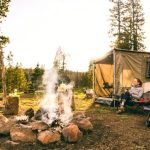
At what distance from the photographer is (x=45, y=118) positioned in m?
6.73

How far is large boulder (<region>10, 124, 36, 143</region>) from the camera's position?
232 inches

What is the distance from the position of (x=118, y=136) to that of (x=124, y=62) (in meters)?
5.58

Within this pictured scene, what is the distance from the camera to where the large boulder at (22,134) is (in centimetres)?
588

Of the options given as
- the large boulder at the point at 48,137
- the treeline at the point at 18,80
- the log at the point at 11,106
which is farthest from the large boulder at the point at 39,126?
the treeline at the point at 18,80

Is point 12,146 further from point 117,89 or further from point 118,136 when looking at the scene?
point 117,89

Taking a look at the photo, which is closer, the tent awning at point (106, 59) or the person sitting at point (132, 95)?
the person sitting at point (132, 95)

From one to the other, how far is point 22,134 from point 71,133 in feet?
3.26

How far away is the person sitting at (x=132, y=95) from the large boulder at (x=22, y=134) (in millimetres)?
4253

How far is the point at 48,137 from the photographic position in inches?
227

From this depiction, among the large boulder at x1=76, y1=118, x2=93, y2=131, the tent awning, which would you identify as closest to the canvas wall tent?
the tent awning

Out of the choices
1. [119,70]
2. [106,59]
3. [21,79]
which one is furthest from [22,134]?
[21,79]

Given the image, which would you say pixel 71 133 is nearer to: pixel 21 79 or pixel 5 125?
pixel 5 125

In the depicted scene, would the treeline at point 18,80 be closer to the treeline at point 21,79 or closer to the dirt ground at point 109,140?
the treeline at point 21,79

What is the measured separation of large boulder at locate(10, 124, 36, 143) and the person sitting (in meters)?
4.25
